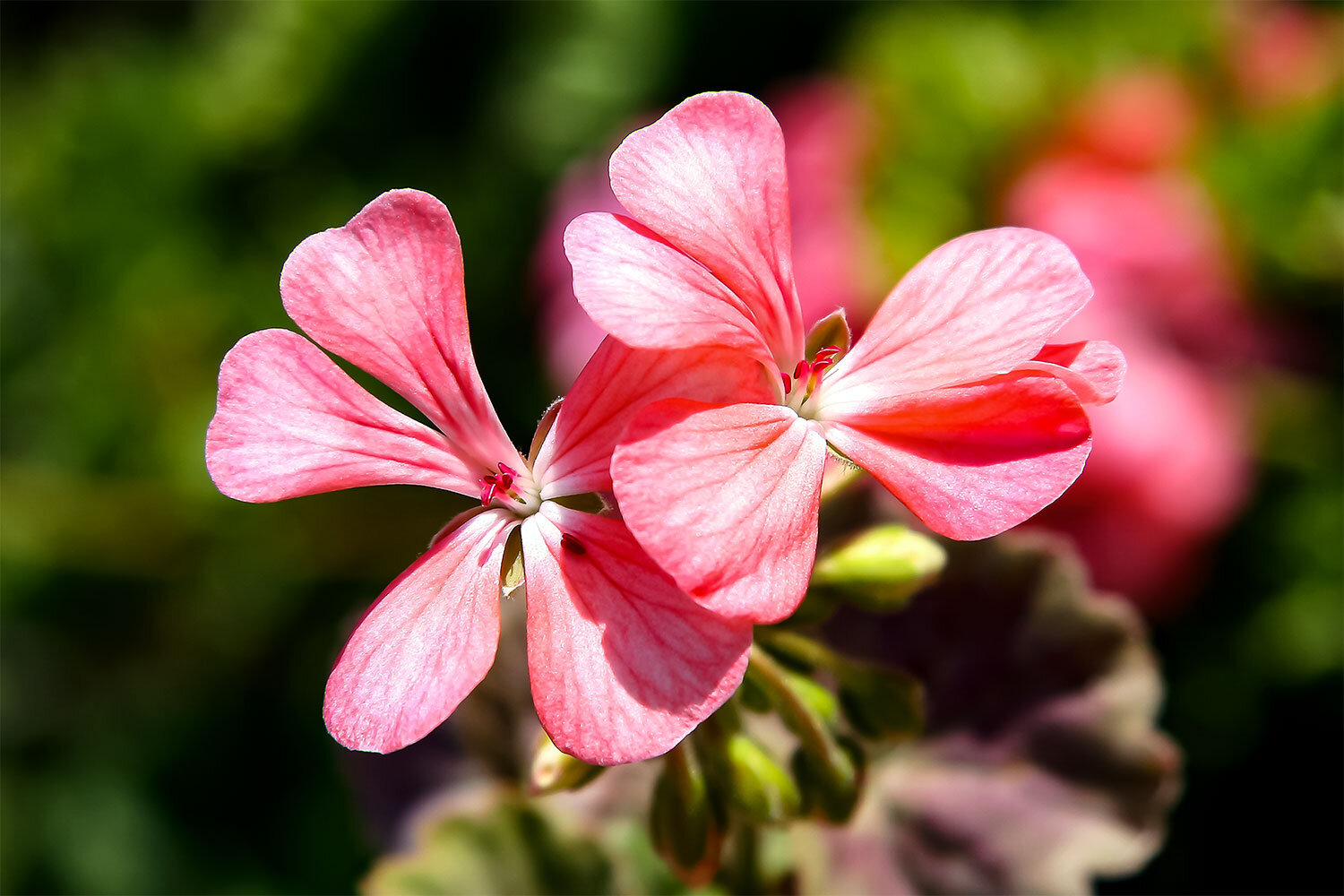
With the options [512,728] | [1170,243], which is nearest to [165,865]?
Result: [512,728]

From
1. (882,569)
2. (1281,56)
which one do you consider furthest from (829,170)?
(882,569)

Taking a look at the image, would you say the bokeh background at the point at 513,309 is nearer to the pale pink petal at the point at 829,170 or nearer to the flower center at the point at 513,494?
the pale pink petal at the point at 829,170

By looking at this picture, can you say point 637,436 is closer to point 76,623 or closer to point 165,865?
point 165,865

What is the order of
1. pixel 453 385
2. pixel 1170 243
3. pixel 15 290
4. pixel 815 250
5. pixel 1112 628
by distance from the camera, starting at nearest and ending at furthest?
1. pixel 453 385
2. pixel 1112 628
3. pixel 1170 243
4. pixel 815 250
5. pixel 15 290

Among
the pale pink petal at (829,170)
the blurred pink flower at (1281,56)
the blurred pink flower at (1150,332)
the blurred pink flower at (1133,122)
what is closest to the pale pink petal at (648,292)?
the blurred pink flower at (1150,332)

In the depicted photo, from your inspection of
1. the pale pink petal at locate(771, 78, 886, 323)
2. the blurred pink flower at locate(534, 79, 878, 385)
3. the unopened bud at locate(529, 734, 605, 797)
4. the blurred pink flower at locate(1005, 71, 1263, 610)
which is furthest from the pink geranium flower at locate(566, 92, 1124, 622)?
the pale pink petal at locate(771, 78, 886, 323)

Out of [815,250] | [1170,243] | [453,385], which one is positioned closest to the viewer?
[453,385]
